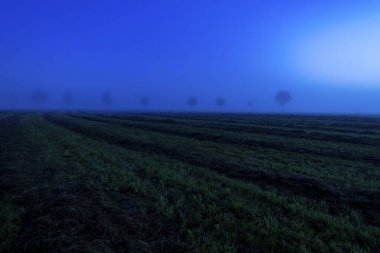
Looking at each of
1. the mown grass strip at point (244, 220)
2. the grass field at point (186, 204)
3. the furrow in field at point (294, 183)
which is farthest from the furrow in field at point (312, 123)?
the mown grass strip at point (244, 220)

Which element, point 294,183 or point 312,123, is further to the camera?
point 312,123

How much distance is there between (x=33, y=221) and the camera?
21.1 ft

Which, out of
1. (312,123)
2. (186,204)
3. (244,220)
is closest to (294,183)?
(244,220)

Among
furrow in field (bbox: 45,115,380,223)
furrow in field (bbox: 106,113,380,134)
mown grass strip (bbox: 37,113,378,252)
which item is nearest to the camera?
mown grass strip (bbox: 37,113,378,252)

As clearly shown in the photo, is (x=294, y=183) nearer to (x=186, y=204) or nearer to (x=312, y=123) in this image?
(x=186, y=204)

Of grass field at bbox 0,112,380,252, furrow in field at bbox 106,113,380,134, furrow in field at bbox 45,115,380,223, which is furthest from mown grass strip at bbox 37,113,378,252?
furrow in field at bbox 106,113,380,134

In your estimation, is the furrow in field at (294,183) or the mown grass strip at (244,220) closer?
the mown grass strip at (244,220)

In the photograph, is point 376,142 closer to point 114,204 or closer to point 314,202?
point 314,202

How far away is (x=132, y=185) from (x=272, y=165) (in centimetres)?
709

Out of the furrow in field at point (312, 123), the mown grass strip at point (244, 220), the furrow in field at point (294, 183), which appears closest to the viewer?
the mown grass strip at point (244, 220)

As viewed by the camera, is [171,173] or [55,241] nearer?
[55,241]

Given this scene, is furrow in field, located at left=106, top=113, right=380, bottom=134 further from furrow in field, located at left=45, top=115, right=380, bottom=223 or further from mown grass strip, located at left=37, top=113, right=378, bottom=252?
mown grass strip, located at left=37, top=113, right=378, bottom=252

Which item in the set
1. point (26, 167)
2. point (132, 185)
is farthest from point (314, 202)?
point (26, 167)

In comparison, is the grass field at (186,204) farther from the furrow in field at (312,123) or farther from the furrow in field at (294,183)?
the furrow in field at (312,123)
